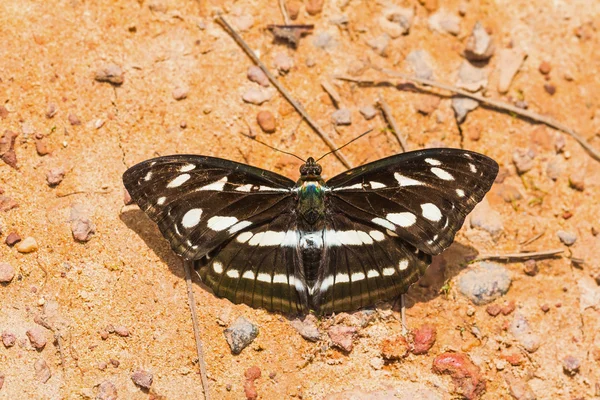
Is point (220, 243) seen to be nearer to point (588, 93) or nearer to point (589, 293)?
point (589, 293)

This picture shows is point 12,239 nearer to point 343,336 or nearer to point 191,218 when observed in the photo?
point 191,218

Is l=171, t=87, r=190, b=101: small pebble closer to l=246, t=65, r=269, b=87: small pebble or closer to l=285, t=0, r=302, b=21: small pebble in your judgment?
l=246, t=65, r=269, b=87: small pebble

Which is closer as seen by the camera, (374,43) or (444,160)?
(444,160)

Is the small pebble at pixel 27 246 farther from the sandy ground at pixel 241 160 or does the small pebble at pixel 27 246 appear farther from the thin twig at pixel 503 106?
the thin twig at pixel 503 106

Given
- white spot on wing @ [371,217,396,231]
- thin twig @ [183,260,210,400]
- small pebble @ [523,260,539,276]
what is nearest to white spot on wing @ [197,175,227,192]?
thin twig @ [183,260,210,400]

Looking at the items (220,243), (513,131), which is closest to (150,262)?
(220,243)
